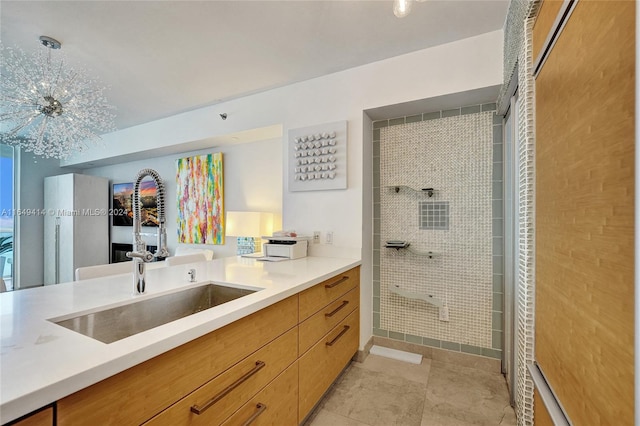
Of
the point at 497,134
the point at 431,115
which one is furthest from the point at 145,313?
the point at 497,134

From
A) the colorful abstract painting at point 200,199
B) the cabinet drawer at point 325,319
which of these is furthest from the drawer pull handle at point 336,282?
the colorful abstract painting at point 200,199

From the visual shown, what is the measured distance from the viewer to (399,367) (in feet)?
7.22

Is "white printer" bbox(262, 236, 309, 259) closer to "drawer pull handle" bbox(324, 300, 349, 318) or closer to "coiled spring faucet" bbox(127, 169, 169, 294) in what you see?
"drawer pull handle" bbox(324, 300, 349, 318)

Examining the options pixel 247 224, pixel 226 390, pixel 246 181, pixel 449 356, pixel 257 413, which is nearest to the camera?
pixel 226 390

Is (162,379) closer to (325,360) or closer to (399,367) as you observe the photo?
(325,360)

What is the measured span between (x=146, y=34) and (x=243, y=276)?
1849 mm

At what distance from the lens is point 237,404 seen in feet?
3.30

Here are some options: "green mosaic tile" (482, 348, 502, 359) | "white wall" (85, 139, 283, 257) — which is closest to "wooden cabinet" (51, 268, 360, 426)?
"green mosaic tile" (482, 348, 502, 359)

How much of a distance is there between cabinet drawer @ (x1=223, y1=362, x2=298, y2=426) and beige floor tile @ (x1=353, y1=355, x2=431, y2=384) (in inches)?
39.9

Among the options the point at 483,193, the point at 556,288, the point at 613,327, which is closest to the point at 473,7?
the point at 483,193

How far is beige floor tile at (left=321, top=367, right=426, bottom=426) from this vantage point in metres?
1.65

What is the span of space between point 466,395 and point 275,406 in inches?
54.7

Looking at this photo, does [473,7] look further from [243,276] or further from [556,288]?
[243,276]

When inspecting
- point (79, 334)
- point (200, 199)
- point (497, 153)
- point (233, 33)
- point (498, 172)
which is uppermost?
point (233, 33)
